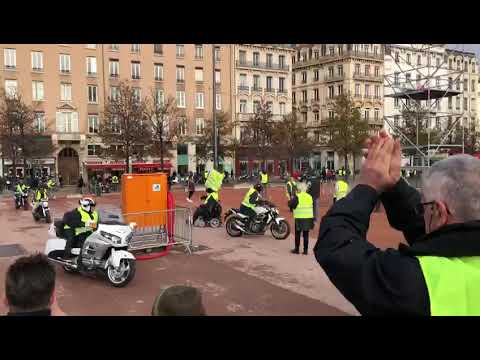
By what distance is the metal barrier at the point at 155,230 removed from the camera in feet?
32.6

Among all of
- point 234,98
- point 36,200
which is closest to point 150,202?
point 36,200

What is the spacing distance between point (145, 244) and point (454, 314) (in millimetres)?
9066

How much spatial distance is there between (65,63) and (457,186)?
162 feet

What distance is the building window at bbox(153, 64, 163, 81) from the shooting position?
49791mm

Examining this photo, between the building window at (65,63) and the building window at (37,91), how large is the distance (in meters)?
2.62

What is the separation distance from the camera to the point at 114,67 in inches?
1879

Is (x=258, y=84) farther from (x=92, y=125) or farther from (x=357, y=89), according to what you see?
(x=92, y=125)

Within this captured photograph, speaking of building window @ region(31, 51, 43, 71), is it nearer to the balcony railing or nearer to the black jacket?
the balcony railing

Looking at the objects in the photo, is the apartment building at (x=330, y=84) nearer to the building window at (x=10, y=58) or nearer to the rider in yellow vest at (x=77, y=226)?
the building window at (x=10, y=58)

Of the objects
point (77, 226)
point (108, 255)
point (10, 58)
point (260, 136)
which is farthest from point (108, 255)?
point (10, 58)

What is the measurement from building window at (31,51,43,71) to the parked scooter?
41.8 metres

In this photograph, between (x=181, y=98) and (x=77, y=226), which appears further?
(x=181, y=98)

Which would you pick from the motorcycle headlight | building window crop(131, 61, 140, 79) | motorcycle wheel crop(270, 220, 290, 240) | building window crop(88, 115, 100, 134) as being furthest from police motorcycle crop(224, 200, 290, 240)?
building window crop(131, 61, 140, 79)

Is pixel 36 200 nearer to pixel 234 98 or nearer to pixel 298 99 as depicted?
pixel 234 98
